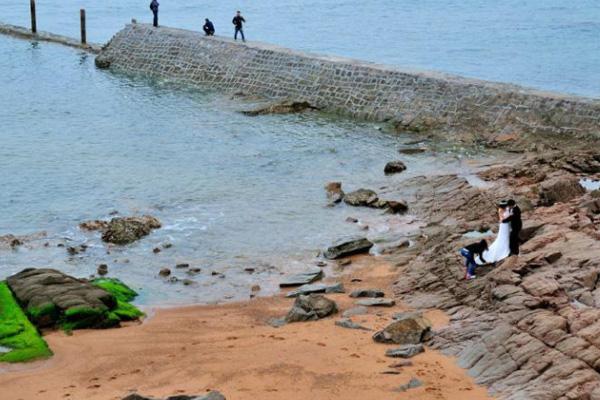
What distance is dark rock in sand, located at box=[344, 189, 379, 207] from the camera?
2877 cm

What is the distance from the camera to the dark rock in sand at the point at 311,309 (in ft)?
64.8

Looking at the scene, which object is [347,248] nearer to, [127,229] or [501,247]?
[501,247]

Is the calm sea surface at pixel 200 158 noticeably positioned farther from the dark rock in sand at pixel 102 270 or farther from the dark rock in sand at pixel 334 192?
the dark rock in sand at pixel 334 192

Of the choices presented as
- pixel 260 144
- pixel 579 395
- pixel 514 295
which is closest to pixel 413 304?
pixel 514 295

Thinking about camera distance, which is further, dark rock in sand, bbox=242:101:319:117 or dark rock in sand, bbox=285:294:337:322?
dark rock in sand, bbox=242:101:319:117

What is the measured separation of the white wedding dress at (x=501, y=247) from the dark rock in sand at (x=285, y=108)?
22.9 metres

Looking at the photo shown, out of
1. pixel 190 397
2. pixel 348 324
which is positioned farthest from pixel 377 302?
pixel 190 397

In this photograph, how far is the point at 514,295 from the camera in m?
17.4

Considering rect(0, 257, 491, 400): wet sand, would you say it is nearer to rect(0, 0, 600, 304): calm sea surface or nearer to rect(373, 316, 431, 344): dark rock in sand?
rect(373, 316, 431, 344): dark rock in sand

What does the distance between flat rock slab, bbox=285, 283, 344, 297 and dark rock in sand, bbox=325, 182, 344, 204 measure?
284 inches

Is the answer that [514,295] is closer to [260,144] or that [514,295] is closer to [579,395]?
[579,395]

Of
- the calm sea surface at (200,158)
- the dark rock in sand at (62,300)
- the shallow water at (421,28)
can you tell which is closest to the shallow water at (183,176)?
the calm sea surface at (200,158)

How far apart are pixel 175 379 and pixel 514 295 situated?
250 inches

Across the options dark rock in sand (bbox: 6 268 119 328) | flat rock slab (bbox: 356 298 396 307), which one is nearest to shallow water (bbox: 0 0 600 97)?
flat rock slab (bbox: 356 298 396 307)
